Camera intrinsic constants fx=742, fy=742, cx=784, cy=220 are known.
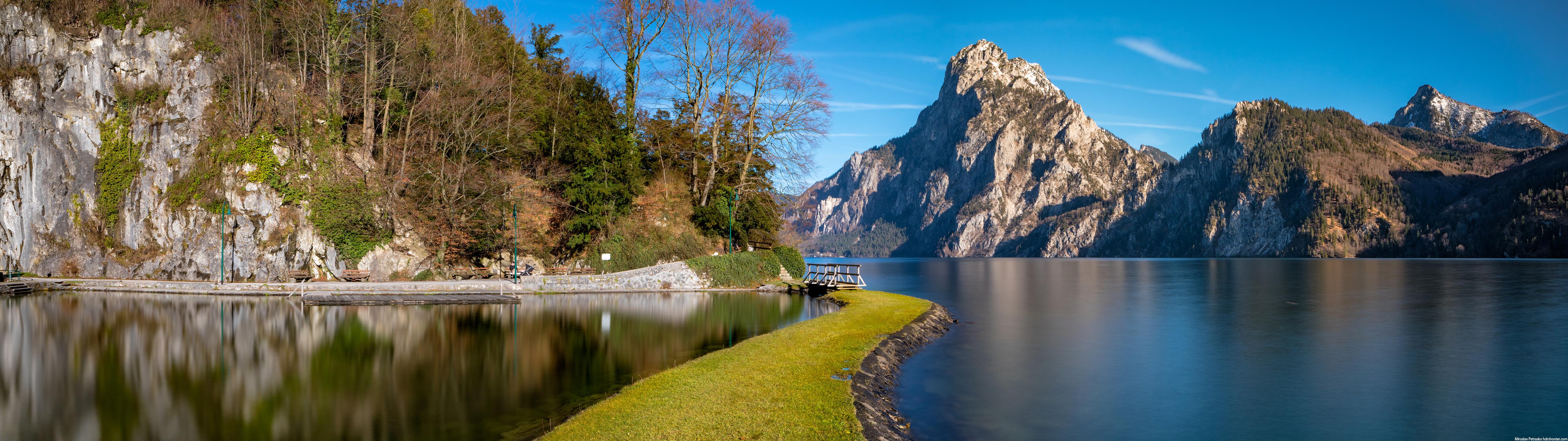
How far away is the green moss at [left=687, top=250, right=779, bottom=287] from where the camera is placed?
41781 millimetres

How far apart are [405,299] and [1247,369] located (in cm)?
3056

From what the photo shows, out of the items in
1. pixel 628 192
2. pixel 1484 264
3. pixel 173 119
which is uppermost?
pixel 173 119

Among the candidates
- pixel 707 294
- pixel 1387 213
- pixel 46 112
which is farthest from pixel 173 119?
pixel 1387 213

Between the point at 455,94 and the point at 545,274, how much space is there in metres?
12.7

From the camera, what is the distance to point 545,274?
40.5 metres

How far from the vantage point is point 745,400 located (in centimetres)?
1159

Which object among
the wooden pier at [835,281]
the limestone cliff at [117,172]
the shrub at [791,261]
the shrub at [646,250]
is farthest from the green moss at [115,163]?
the wooden pier at [835,281]

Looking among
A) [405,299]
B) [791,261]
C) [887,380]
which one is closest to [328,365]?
[887,380]

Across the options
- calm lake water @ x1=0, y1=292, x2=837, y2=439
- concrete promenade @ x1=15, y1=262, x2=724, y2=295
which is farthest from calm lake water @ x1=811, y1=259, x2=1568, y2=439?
concrete promenade @ x1=15, y1=262, x2=724, y2=295

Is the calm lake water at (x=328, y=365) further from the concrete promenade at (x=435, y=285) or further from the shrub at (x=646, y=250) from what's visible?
the shrub at (x=646, y=250)

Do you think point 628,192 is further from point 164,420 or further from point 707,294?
point 164,420

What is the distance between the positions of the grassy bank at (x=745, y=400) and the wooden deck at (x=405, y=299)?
18.1m

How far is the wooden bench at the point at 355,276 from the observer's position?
3731cm

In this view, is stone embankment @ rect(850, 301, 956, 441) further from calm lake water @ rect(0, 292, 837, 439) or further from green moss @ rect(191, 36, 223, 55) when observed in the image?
green moss @ rect(191, 36, 223, 55)
